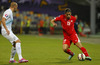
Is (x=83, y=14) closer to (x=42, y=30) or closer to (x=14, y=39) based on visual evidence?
(x=42, y=30)

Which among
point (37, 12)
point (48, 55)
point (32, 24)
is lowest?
point (48, 55)

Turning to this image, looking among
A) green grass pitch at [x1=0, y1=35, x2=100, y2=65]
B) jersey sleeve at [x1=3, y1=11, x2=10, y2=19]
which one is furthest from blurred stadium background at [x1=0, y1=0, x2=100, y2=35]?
jersey sleeve at [x1=3, y1=11, x2=10, y2=19]

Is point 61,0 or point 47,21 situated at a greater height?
point 61,0

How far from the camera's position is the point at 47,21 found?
36.8 meters

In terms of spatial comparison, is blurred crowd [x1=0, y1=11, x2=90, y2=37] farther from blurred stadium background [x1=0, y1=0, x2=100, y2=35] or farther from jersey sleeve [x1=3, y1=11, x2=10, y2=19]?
jersey sleeve [x1=3, y1=11, x2=10, y2=19]

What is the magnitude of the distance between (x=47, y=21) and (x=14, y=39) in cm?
2833

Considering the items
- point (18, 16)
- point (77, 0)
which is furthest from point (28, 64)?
point (77, 0)

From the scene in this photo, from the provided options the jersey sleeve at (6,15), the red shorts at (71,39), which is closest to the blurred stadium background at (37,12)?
the red shorts at (71,39)

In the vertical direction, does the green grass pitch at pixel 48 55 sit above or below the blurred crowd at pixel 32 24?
below

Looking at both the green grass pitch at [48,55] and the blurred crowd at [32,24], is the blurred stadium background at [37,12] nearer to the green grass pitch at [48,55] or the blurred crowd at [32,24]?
→ the blurred crowd at [32,24]

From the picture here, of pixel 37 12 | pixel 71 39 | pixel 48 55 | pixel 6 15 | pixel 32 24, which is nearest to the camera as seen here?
pixel 6 15

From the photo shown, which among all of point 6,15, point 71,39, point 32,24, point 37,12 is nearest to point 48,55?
point 71,39

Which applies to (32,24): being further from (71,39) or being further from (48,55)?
(71,39)

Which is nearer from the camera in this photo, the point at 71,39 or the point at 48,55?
the point at 71,39
